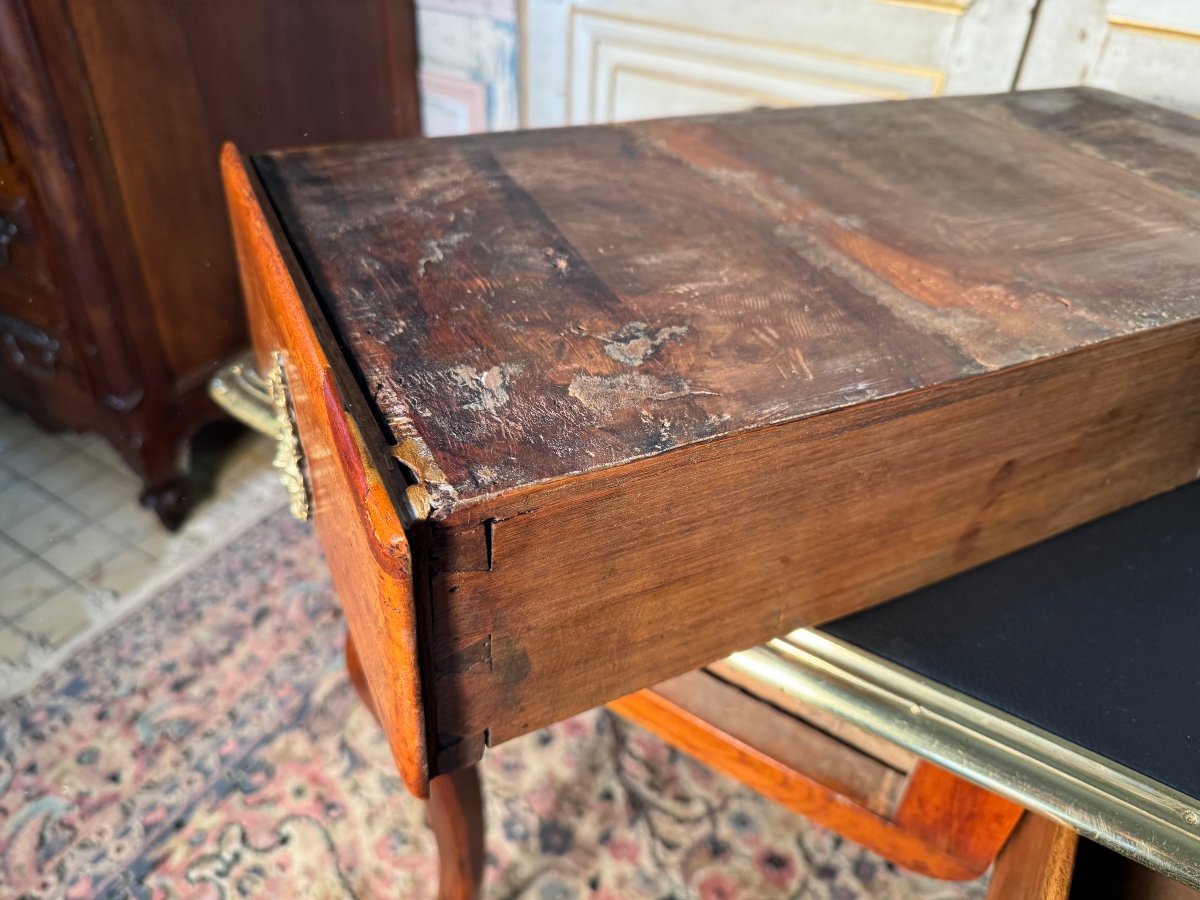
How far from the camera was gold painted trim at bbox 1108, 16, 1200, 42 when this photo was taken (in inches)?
41.3

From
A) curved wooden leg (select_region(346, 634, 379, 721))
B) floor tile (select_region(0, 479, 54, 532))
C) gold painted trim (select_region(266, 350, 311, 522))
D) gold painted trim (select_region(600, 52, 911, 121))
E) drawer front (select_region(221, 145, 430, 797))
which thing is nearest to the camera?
drawer front (select_region(221, 145, 430, 797))

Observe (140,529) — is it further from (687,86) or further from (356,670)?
(687,86)

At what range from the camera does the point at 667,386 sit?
53 centimetres

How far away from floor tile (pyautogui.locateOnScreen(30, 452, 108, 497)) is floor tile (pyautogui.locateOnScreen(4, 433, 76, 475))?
0.04ft

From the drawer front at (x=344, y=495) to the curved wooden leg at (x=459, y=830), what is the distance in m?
0.15

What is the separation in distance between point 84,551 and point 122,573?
0.10 meters

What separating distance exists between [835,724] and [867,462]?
0.38 metres

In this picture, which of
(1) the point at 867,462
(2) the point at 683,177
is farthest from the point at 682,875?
(2) the point at 683,177

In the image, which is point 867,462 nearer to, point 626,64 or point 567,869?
point 567,869

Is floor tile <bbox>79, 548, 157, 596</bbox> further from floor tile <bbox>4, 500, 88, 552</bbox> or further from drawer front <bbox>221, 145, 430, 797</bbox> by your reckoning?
drawer front <bbox>221, 145, 430, 797</bbox>

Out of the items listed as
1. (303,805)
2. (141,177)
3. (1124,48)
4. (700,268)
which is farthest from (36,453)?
(1124,48)

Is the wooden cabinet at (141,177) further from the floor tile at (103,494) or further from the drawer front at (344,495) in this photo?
the drawer front at (344,495)

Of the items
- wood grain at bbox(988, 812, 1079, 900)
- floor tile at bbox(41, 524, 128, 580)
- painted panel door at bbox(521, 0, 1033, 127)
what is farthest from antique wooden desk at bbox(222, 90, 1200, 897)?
floor tile at bbox(41, 524, 128, 580)

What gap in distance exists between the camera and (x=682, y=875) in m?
1.01
